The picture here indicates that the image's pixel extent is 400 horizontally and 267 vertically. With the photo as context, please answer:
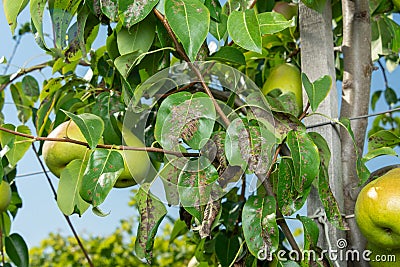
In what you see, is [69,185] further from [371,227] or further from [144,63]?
[371,227]

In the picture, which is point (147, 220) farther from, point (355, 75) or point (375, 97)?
point (375, 97)

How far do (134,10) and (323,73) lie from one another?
379 millimetres

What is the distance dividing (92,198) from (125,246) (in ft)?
9.62

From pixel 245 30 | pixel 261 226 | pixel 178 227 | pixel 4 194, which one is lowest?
pixel 178 227

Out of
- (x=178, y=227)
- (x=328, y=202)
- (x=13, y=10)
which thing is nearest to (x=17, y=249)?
(x=178, y=227)

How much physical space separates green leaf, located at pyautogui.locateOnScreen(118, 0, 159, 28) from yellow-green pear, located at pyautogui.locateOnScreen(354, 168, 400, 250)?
15.1 inches

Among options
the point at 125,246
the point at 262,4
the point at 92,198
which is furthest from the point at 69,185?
the point at 125,246

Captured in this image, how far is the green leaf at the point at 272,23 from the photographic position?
76 centimetres

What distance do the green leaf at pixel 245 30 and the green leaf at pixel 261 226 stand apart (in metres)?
0.19

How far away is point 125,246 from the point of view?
3582 millimetres

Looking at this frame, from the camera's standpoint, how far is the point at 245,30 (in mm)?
702

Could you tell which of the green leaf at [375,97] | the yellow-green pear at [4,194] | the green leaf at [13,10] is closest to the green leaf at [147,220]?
the green leaf at [13,10]

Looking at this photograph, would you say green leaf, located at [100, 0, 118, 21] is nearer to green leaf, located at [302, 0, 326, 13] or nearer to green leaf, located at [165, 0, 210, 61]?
green leaf, located at [165, 0, 210, 61]

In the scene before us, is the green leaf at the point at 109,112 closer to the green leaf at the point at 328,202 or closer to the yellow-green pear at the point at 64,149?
the yellow-green pear at the point at 64,149
